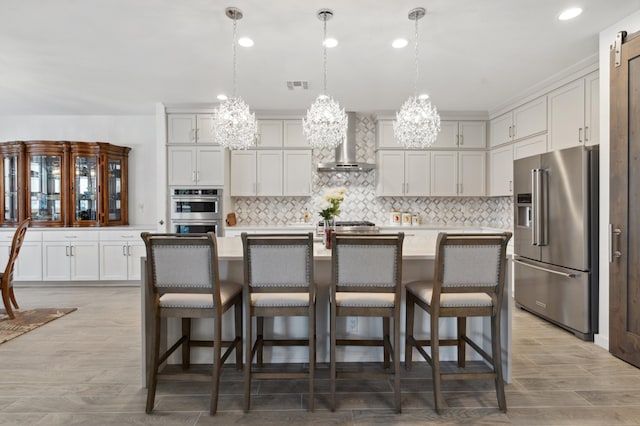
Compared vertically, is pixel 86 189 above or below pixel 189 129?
below

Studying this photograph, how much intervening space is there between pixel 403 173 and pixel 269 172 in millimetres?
1978

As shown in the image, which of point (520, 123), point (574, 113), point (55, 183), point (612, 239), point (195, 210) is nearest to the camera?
point (612, 239)

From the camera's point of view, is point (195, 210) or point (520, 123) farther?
point (195, 210)

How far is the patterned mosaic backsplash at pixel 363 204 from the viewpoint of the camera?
18.7 ft

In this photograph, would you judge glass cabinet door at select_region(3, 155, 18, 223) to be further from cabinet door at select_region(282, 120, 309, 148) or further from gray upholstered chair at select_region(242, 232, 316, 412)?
gray upholstered chair at select_region(242, 232, 316, 412)

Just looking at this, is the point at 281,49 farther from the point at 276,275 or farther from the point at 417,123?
the point at 276,275

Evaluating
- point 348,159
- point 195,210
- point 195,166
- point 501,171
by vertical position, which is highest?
point 348,159

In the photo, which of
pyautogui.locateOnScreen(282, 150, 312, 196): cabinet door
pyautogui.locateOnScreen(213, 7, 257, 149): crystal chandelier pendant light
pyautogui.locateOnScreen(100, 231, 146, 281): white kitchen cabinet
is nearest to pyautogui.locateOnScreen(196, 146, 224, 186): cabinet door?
pyautogui.locateOnScreen(282, 150, 312, 196): cabinet door

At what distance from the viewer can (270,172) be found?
535 centimetres

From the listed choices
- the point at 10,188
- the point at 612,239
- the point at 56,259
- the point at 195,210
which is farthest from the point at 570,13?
the point at 10,188

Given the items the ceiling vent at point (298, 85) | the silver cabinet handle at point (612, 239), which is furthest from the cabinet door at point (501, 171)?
the ceiling vent at point (298, 85)

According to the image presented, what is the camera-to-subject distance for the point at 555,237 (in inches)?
137

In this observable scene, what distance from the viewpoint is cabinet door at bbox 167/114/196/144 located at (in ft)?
16.9

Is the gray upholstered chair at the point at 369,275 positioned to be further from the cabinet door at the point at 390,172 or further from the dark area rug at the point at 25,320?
the cabinet door at the point at 390,172
